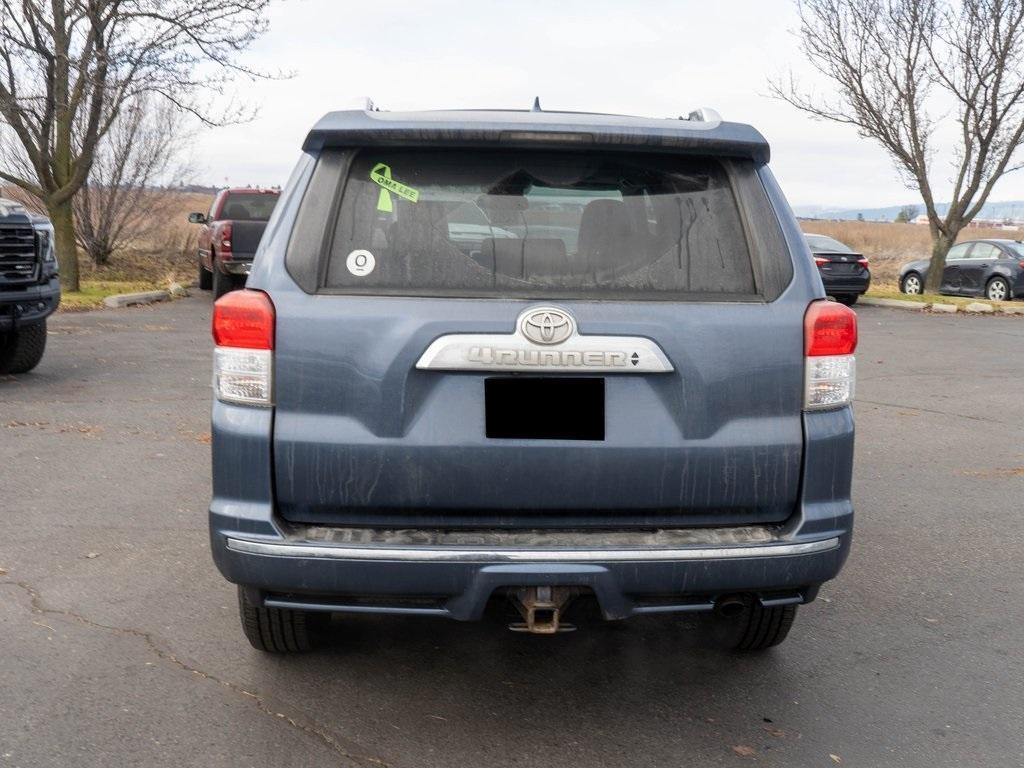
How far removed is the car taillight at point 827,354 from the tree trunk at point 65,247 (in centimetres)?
1755

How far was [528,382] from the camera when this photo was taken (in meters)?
3.11

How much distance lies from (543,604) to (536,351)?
0.69m

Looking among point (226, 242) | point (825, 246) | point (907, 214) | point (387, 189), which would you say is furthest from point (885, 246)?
point (907, 214)

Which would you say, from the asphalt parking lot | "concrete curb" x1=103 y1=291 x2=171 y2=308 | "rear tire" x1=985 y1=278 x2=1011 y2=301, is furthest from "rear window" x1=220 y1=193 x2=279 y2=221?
"rear tire" x1=985 y1=278 x2=1011 y2=301

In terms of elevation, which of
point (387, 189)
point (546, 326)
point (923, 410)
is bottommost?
point (923, 410)

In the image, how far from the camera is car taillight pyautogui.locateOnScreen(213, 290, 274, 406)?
316cm

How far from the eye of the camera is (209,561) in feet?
16.3

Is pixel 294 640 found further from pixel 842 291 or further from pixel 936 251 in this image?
pixel 936 251

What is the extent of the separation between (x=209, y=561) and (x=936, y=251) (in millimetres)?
23415

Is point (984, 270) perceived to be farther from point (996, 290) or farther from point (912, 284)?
point (912, 284)

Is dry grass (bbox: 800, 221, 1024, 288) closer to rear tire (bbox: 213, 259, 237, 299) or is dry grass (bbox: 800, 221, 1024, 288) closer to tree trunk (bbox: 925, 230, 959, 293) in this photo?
tree trunk (bbox: 925, 230, 959, 293)

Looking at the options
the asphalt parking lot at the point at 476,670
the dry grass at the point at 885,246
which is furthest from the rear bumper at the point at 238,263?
the dry grass at the point at 885,246

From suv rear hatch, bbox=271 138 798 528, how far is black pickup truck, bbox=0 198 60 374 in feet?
22.5

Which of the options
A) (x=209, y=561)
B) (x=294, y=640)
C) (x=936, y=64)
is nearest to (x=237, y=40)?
(x=936, y=64)
